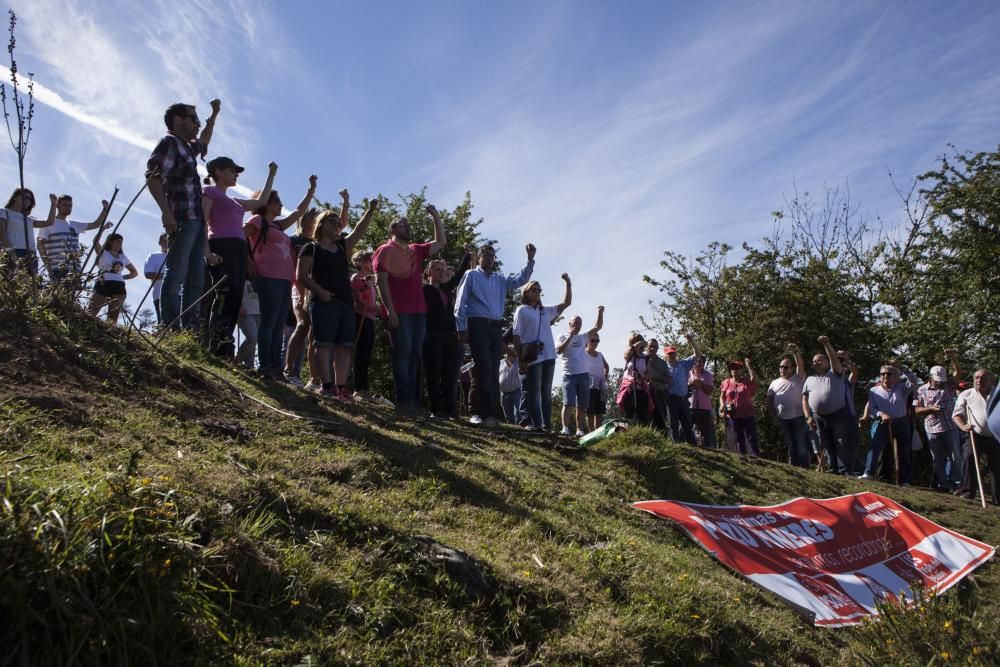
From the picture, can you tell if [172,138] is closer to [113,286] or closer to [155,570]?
[113,286]

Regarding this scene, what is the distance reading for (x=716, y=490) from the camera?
785 centimetres

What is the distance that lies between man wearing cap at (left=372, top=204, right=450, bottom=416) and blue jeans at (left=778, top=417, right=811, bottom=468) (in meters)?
→ 7.10

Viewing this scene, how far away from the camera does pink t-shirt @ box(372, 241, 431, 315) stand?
26.6 feet

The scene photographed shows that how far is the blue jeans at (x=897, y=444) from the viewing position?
11844 millimetres

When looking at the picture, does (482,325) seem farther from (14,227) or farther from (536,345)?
(14,227)

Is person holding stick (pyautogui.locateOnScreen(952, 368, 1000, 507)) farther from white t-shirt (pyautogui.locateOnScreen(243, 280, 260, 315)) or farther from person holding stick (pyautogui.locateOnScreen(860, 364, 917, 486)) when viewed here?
white t-shirt (pyautogui.locateOnScreen(243, 280, 260, 315))

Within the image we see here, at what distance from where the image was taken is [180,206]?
6598mm

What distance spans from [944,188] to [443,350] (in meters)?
22.3

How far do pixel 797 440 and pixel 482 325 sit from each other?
6585 mm

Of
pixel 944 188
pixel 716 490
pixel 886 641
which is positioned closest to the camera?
pixel 886 641

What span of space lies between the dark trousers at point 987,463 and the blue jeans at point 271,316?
30.8ft

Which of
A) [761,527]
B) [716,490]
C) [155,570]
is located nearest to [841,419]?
[716,490]

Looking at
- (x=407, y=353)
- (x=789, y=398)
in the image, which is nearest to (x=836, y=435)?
(x=789, y=398)

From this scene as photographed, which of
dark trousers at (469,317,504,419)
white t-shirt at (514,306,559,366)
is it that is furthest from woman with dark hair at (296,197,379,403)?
white t-shirt at (514,306,559,366)
